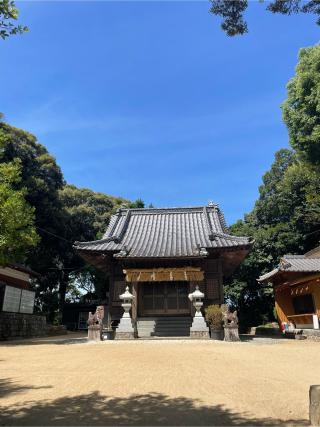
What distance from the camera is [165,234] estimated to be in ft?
69.2

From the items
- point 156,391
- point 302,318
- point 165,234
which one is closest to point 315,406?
point 156,391

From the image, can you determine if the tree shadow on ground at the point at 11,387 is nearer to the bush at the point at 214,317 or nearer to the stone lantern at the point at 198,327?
the stone lantern at the point at 198,327

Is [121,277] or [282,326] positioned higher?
[121,277]

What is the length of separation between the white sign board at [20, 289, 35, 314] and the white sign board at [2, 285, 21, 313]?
0.58 m

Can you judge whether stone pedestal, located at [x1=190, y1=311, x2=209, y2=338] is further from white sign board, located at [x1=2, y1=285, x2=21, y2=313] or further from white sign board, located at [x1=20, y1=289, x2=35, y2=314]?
white sign board, located at [x1=20, y1=289, x2=35, y2=314]

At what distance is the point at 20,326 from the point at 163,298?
852cm

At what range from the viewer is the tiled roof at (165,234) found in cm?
1745

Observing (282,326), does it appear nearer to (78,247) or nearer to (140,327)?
(140,327)

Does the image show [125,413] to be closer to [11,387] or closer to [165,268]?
[11,387]

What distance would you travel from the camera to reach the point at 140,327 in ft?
56.1

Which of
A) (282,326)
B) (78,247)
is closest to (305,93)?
(282,326)

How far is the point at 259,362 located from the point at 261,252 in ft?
68.5

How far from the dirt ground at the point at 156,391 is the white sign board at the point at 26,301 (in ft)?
46.9

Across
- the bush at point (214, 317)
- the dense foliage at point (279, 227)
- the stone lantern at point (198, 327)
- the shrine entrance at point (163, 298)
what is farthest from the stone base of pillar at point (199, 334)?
the dense foliage at point (279, 227)
